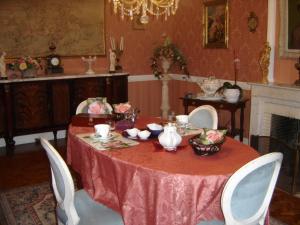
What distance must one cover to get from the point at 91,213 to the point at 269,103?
10.2 feet

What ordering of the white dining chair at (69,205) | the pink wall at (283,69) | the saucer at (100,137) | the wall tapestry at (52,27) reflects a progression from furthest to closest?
the wall tapestry at (52,27) < the pink wall at (283,69) < the saucer at (100,137) < the white dining chair at (69,205)

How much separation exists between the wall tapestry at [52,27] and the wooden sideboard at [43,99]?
1.87 feet

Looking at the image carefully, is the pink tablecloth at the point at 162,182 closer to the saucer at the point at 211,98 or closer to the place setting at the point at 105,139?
the place setting at the point at 105,139

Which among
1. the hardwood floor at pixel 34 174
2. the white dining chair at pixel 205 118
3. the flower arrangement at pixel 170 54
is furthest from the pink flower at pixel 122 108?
the flower arrangement at pixel 170 54

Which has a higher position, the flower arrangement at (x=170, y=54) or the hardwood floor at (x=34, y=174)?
the flower arrangement at (x=170, y=54)

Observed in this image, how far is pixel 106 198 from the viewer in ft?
7.89

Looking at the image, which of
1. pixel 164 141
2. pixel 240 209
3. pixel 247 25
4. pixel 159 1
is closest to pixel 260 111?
pixel 247 25

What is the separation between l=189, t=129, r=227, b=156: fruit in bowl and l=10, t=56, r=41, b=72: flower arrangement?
10.9 ft

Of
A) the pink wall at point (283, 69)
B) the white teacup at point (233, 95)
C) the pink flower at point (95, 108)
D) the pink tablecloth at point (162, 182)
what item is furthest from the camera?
the white teacup at point (233, 95)

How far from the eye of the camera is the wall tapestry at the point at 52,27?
5234 mm

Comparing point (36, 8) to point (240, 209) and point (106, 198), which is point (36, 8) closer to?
A: point (106, 198)

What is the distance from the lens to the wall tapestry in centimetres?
523

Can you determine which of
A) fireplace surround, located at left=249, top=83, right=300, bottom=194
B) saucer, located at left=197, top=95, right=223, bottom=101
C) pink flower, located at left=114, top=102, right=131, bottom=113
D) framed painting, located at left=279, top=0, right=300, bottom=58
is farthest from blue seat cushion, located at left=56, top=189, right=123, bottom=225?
framed painting, located at left=279, top=0, right=300, bottom=58

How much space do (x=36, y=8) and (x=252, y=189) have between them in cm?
439
